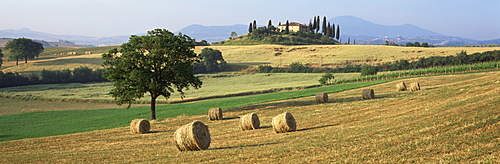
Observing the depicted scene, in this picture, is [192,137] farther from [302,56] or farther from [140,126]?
[302,56]

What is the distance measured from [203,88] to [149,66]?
41679 millimetres

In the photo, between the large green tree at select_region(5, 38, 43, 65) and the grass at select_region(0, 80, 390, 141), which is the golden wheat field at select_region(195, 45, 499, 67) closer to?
the large green tree at select_region(5, 38, 43, 65)

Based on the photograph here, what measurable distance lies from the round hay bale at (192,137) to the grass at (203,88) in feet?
147

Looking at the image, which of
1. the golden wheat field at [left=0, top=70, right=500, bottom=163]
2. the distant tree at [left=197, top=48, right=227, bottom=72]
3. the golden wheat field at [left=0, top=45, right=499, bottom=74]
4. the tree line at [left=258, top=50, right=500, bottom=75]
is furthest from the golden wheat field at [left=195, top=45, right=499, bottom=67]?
the golden wheat field at [left=0, top=70, right=500, bottom=163]

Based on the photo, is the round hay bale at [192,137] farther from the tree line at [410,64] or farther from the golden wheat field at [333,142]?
the tree line at [410,64]

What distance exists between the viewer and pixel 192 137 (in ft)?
60.9

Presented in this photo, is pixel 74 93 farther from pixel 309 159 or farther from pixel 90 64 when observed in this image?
pixel 309 159

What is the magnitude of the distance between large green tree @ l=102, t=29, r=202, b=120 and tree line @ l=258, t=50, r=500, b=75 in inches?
1823

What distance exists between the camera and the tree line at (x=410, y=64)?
75.2 metres

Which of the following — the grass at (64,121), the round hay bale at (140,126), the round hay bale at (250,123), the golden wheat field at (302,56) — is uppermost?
the golden wheat field at (302,56)

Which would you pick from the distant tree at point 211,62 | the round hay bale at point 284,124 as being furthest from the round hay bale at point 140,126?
the distant tree at point 211,62

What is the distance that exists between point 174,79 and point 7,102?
38832 mm

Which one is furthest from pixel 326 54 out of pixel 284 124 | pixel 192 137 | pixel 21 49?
pixel 192 137

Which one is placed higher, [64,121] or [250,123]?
[250,123]
